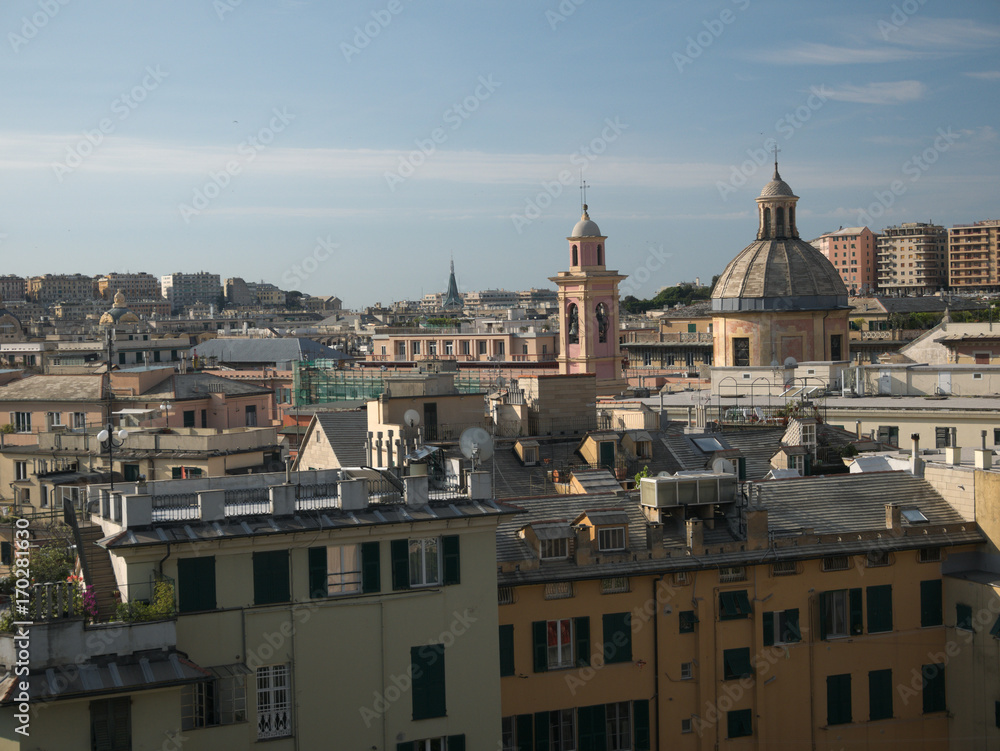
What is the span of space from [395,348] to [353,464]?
52.7 metres

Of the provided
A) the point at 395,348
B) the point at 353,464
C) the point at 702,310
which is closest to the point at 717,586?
the point at 353,464

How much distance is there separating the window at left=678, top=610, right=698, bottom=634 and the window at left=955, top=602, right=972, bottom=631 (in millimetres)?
3979

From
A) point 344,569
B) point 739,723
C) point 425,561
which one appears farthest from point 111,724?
point 739,723

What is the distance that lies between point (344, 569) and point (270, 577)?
0.81 metres

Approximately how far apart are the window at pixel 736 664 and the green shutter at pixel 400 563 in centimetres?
520

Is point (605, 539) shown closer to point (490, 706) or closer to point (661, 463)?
point (490, 706)

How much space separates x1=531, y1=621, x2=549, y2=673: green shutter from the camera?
16.6 m

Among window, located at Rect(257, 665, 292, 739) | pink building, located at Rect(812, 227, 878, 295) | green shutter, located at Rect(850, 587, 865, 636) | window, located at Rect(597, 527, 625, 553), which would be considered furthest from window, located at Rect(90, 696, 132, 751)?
A: pink building, located at Rect(812, 227, 878, 295)

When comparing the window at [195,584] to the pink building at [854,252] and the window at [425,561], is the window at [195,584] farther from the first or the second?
the pink building at [854,252]

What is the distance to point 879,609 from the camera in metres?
18.5

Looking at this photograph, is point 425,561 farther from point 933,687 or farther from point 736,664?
point 933,687

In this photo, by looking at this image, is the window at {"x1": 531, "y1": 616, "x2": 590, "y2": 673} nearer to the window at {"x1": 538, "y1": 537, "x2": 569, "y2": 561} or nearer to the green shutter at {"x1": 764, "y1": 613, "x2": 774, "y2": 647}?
the window at {"x1": 538, "y1": 537, "x2": 569, "y2": 561}

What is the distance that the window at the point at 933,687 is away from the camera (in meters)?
18.9

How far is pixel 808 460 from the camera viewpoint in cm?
2478
